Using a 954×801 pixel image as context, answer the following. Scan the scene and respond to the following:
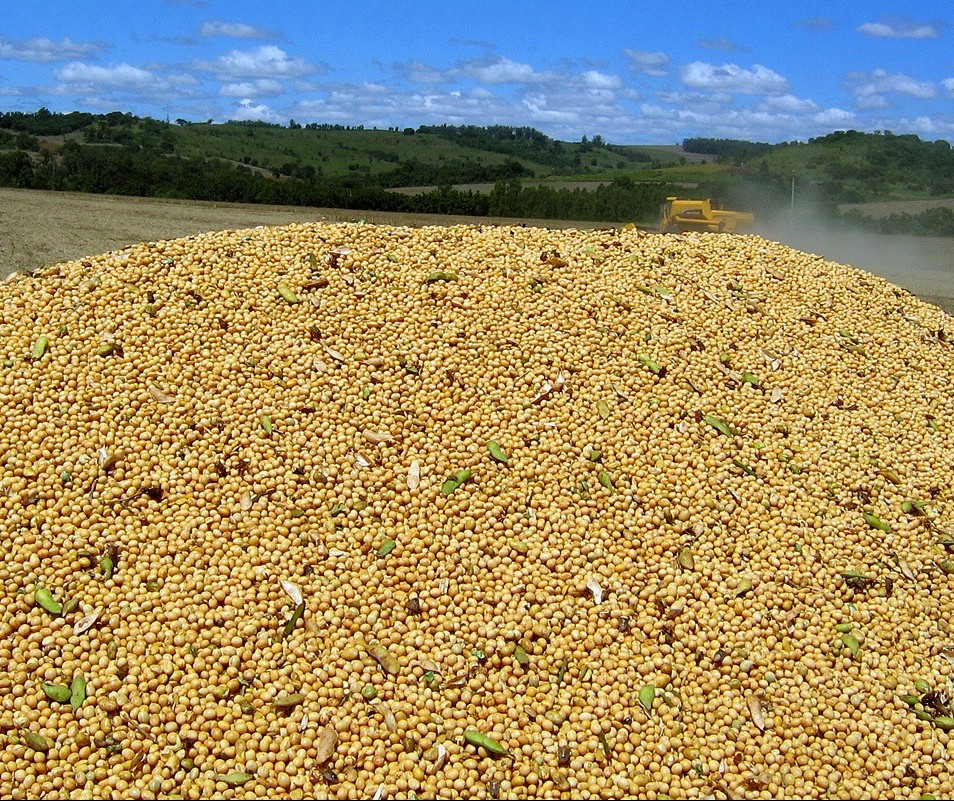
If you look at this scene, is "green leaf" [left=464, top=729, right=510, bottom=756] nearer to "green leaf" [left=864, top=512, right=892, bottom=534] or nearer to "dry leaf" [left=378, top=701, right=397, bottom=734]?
"dry leaf" [left=378, top=701, right=397, bottom=734]

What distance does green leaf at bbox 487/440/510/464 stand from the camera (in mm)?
4578

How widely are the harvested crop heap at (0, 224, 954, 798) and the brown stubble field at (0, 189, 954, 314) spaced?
38.9 ft

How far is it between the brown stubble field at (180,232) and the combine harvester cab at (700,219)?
14.6 ft

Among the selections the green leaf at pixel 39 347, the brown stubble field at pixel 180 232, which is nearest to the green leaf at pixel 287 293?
the green leaf at pixel 39 347

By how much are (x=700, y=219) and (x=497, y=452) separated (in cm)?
Result: 1308

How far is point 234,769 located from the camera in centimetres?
330

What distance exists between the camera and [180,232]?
21.3 metres

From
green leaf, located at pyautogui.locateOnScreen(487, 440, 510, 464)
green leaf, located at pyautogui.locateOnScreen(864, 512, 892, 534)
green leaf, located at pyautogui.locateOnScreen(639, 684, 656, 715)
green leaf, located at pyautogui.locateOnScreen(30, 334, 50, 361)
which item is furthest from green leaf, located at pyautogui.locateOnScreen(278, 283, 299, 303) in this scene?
green leaf, located at pyautogui.locateOnScreen(864, 512, 892, 534)

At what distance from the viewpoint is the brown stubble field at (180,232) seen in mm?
18422

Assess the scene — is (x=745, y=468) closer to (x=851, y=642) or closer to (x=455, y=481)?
(x=851, y=642)

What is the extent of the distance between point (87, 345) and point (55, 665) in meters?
2.21

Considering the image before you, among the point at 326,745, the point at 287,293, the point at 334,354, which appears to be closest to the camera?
the point at 326,745

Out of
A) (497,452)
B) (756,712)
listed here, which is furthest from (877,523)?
(497,452)

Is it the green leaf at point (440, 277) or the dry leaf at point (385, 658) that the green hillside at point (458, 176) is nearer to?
the green leaf at point (440, 277)
